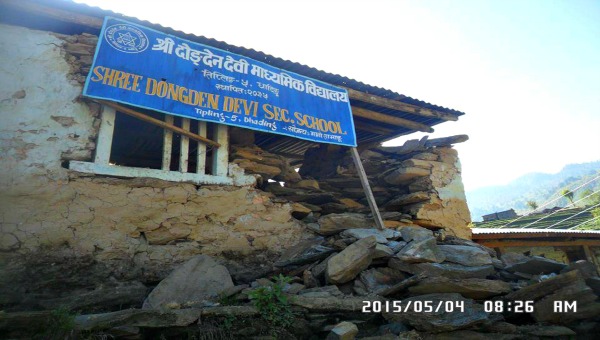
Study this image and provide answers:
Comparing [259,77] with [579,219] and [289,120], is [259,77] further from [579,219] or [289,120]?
[579,219]

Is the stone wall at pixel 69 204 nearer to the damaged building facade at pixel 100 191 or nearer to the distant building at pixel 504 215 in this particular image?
the damaged building facade at pixel 100 191

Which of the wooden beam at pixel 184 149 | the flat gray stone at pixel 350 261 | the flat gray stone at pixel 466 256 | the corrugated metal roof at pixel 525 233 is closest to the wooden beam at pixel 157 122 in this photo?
the wooden beam at pixel 184 149

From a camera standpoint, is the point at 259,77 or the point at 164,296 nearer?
the point at 164,296

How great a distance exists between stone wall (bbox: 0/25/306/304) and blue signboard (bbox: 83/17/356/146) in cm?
45

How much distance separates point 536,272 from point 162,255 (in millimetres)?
5455

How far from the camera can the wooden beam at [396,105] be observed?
699 cm

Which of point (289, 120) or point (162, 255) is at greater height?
point (289, 120)

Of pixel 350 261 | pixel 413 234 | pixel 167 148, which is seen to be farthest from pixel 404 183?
pixel 167 148

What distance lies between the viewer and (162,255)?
15.2ft

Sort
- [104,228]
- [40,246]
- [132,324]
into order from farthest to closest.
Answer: [104,228], [40,246], [132,324]

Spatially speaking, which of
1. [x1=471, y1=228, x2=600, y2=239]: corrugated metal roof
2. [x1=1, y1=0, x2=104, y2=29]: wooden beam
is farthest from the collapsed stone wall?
[x1=1, y1=0, x2=104, y2=29]: wooden beam

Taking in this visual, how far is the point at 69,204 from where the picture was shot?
4.21 meters

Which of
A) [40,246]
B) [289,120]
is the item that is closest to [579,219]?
[289,120]

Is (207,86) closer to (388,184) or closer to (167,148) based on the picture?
(167,148)
